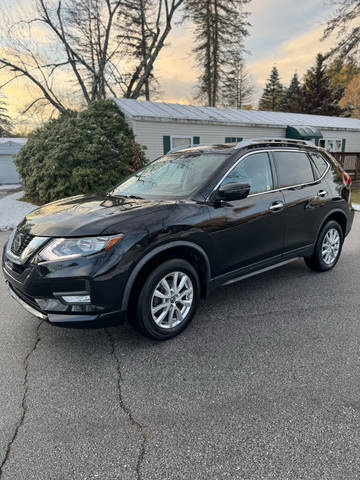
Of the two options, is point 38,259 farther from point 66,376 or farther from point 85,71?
point 85,71

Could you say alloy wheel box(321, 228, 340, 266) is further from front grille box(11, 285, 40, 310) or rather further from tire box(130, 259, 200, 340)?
front grille box(11, 285, 40, 310)

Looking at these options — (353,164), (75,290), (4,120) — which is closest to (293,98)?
(353,164)

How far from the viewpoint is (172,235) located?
2.73m

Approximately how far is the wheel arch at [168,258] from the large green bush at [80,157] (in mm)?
9274

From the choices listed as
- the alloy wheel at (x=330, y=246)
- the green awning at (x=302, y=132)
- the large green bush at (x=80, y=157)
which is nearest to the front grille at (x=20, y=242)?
the alloy wheel at (x=330, y=246)

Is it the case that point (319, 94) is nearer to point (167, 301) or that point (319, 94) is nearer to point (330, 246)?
point (330, 246)

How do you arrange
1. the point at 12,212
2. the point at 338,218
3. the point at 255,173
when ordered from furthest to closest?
the point at 12,212, the point at 338,218, the point at 255,173

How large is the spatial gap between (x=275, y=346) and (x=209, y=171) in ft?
6.02

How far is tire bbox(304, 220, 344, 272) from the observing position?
4.31 meters

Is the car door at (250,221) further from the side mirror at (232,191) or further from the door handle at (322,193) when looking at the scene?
the door handle at (322,193)

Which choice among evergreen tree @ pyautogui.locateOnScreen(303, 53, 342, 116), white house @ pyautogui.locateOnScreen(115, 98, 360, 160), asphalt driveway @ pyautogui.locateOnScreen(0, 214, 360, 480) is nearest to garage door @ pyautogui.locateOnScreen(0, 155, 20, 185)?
white house @ pyautogui.locateOnScreen(115, 98, 360, 160)

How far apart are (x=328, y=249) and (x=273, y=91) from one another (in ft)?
197

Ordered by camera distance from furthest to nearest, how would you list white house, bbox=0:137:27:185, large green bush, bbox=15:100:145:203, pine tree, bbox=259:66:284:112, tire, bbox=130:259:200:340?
pine tree, bbox=259:66:284:112, white house, bbox=0:137:27:185, large green bush, bbox=15:100:145:203, tire, bbox=130:259:200:340

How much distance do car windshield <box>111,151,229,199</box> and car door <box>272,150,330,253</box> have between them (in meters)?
0.90
